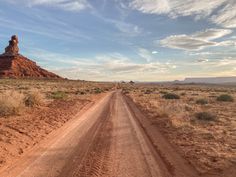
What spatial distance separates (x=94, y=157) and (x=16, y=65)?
143 meters

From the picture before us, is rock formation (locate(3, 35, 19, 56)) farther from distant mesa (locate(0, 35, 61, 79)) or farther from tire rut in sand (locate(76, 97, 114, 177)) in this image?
tire rut in sand (locate(76, 97, 114, 177))

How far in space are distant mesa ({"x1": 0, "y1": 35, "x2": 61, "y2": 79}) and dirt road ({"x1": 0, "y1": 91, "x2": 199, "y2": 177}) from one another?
129 meters

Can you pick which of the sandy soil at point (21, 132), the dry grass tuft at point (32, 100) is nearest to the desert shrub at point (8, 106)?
the sandy soil at point (21, 132)

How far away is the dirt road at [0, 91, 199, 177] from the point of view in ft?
27.6

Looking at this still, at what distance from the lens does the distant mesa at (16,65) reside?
139500mm

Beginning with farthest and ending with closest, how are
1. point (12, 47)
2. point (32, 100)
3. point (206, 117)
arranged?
point (12, 47), point (32, 100), point (206, 117)

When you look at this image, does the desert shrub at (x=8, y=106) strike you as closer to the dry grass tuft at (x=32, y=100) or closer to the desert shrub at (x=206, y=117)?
the dry grass tuft at (x=32, y=100)

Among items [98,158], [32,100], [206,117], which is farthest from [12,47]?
[98,158]

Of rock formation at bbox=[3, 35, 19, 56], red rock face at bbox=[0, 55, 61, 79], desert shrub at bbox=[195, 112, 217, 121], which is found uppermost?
rock formation at bbox=[3, 35, 19, 56]

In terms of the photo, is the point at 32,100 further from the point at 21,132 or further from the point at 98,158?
the point at 98,158

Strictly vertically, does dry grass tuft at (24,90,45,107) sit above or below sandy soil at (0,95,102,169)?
above

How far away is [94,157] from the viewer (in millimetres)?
9914

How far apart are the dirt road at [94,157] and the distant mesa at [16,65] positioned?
128608 millimetres

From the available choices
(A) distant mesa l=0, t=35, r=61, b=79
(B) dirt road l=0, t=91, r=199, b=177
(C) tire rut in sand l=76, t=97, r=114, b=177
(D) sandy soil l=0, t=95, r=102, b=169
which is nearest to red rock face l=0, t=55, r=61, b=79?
(A) distant mesa l=0, t=35, r=61, b=79
